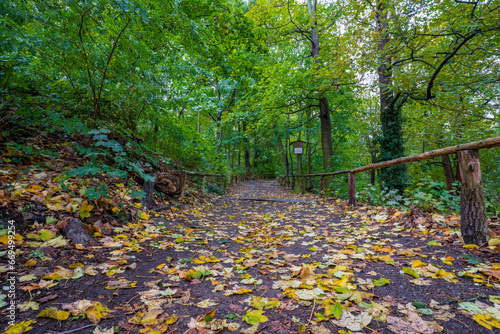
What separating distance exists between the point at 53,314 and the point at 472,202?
11.9 feet

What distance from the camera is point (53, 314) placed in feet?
4.37

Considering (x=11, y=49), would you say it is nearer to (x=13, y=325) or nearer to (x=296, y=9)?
(x=13, y=325)

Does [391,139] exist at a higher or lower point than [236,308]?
higher

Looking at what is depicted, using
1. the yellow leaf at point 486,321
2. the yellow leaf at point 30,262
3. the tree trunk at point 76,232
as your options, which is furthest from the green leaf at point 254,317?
the tree trunk at point 76,232

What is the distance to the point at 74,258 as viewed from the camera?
6.60 feet

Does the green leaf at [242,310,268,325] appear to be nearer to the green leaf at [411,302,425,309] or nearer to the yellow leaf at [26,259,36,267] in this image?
the green leaf at [411,302,425,309]

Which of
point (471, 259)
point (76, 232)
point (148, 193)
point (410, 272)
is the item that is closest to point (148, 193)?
point (148, 193)

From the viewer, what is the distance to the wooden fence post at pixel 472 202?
2199 mm

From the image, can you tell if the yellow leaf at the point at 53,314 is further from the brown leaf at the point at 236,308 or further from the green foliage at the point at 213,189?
the green foliage at the point at 213,189

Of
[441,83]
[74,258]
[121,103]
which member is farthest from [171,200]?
[441,83]

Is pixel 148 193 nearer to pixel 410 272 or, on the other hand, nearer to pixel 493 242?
pixel 410 272

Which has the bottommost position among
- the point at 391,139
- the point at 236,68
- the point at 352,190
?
Result: the point at 352,190

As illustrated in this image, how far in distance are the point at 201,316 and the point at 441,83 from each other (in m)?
7.86

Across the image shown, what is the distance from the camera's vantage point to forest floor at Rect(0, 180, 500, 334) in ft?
4.43
